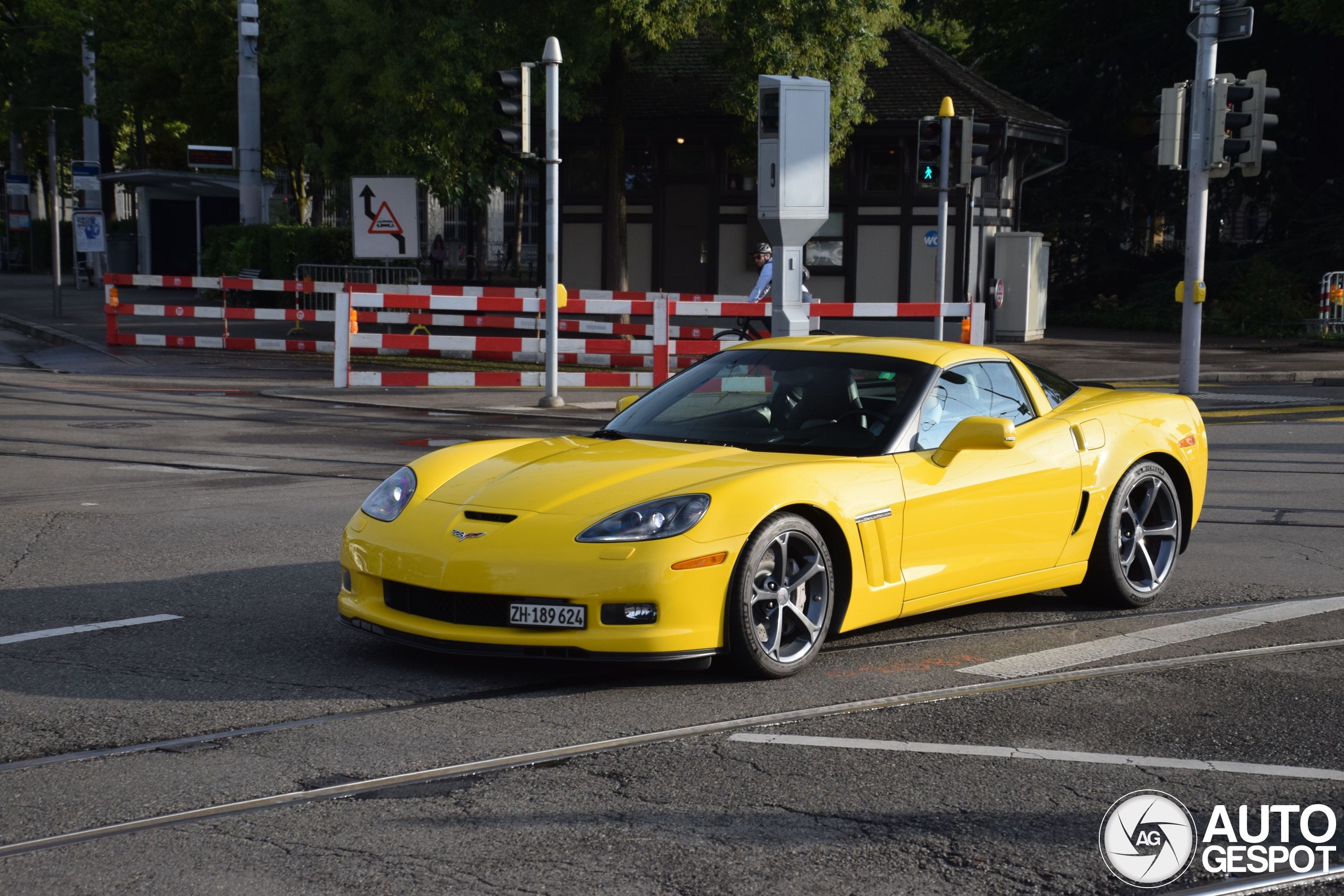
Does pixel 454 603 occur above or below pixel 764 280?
below

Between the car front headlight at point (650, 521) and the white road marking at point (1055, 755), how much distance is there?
817 mm

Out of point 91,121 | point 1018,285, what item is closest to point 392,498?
point 1018,285

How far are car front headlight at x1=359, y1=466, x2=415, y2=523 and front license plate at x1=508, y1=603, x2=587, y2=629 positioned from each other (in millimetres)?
740

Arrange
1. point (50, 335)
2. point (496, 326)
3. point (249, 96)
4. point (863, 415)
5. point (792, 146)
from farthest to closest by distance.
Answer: point (249, 96)
point (50, 335)
point (496, 326)
point (792, 146)
point (863, 415)

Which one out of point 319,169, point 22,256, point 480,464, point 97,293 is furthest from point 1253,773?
point 22,256

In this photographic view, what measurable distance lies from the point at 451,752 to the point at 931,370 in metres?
2.92

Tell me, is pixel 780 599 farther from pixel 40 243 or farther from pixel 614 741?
pixel 40 243

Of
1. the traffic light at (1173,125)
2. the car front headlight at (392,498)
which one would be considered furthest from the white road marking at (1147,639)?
the traffic light at (1173,125)

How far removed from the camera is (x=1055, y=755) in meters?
4.79

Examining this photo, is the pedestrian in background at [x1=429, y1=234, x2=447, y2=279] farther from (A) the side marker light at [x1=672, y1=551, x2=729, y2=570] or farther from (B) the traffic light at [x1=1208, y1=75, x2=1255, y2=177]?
(A) the side marker light at [x1=672, y1=551, x2=729, y2=570]

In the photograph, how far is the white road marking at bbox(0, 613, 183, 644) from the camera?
6258 mm

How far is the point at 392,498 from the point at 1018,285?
25.4 metres

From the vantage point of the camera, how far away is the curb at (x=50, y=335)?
79.3 ft

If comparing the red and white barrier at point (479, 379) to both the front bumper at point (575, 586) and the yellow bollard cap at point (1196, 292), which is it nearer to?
the yellow bollard cap at point (1196, 292)
